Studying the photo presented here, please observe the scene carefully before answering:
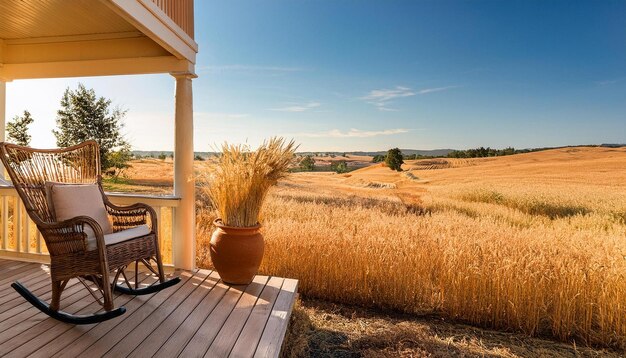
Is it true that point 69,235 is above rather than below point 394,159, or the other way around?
below

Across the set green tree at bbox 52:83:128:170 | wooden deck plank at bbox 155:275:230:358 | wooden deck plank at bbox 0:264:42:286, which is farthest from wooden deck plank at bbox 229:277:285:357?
green tree at bbox 52:83:128:170

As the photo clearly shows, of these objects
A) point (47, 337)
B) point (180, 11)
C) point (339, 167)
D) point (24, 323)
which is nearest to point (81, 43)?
point (180, 11)

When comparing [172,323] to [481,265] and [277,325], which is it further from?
[481,265]

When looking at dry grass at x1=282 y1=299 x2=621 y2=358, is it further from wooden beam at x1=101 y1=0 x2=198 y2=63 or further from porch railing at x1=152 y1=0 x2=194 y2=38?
porch railing at x1=152 y1=0 x2=194 y2=38

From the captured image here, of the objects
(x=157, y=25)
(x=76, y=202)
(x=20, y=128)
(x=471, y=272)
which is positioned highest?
(x=157, y=25)

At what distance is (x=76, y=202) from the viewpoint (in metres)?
2.33

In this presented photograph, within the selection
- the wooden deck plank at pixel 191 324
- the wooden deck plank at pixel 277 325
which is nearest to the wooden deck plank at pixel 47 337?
the wooden deck plank at pixel 191 324

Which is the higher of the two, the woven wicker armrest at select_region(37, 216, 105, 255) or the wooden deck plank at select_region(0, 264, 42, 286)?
the woven wicker armrest at select_region(37, 216, 105, 255)

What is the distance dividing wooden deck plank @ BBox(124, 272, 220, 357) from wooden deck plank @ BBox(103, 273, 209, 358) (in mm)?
20

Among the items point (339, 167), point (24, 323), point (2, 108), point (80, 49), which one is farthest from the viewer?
point (339, 167)

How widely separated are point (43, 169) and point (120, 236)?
0.95 meters

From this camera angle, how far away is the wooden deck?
5.55 ft

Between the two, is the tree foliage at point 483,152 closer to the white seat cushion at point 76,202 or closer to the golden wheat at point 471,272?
the golden wheat at point 471,272

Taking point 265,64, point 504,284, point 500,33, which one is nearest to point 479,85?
point 500,33
